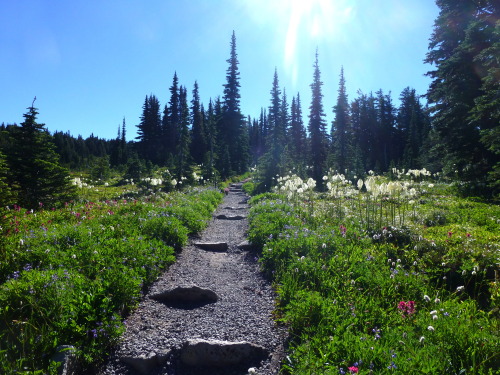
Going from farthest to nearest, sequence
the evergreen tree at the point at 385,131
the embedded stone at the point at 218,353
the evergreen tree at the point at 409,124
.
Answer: the evergreen tree at the point at 385,131, the evergreen tree at the point at 409,124, the embedded stone at the point at 218,353

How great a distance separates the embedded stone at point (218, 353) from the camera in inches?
139

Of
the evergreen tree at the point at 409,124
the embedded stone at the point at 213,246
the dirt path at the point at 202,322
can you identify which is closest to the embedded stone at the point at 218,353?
the dirt path at the point at 202,322

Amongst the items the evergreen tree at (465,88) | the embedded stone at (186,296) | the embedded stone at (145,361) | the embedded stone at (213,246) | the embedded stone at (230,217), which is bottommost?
the embedded stone at (145,361)

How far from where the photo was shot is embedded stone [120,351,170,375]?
11.2 feet

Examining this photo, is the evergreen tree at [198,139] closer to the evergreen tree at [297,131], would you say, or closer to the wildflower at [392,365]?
the evergreen tree at [297,131]

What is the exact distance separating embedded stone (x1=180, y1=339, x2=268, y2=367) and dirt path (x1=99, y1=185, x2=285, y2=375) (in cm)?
6

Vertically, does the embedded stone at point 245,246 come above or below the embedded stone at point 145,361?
above

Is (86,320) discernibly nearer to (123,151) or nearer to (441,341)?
(441,341)

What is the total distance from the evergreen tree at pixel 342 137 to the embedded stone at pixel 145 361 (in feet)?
90.1

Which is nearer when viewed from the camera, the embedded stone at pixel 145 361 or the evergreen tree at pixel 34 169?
the embedded stone at pixel 145 361

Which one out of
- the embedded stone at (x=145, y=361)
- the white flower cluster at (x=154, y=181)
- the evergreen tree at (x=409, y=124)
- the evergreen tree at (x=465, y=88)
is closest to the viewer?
the embedded stone at (x=145, y=361)

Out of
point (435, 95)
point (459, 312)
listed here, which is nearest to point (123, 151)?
point (435, 95)

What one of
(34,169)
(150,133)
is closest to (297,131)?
(150,133)

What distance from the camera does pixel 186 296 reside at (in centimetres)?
516
